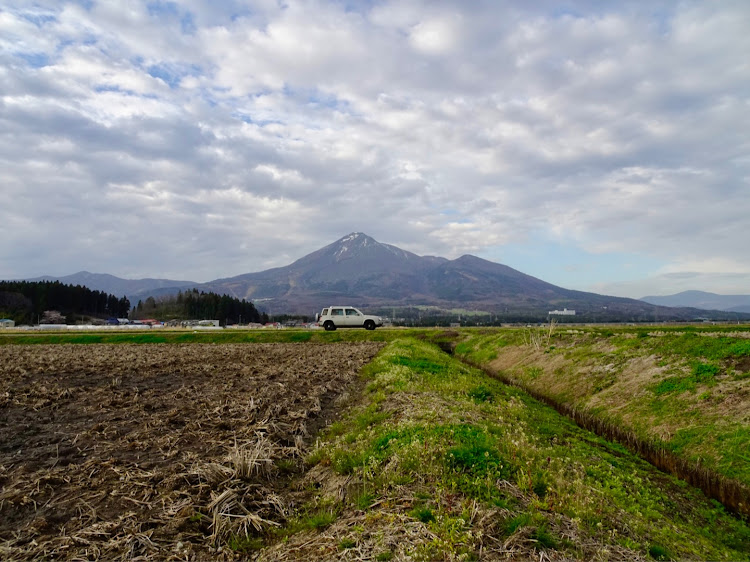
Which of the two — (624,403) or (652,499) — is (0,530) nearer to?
(652,499)

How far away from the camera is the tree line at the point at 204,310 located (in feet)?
452

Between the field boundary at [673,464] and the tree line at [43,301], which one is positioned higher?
the tree line at [43,301]

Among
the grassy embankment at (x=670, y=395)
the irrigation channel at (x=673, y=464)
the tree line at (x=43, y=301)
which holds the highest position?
the tree line at (x=43, y=301)

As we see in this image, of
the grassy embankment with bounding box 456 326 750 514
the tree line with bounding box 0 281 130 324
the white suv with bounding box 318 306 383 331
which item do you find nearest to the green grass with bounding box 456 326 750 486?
the grassy embankment with bounding box 456 326 750 514

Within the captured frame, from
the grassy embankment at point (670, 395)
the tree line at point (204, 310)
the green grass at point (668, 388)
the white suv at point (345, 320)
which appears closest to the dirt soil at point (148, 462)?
the grassy embankment at point (670, 395)

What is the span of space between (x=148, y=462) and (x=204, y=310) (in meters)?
144

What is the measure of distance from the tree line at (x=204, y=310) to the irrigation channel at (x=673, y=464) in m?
133

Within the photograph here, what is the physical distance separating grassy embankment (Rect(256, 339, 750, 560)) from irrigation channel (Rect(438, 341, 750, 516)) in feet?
1.62

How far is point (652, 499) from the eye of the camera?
27.6 feet

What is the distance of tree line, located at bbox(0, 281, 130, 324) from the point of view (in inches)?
4995

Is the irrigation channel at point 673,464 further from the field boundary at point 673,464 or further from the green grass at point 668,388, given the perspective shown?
the green grass at point 668,388

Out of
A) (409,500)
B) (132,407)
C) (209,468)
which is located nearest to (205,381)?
(132,407)

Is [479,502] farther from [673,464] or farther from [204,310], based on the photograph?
[204,310]

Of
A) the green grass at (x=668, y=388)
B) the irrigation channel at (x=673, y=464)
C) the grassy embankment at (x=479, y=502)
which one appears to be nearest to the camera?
the grassy embankment at (x=479, y=502)
